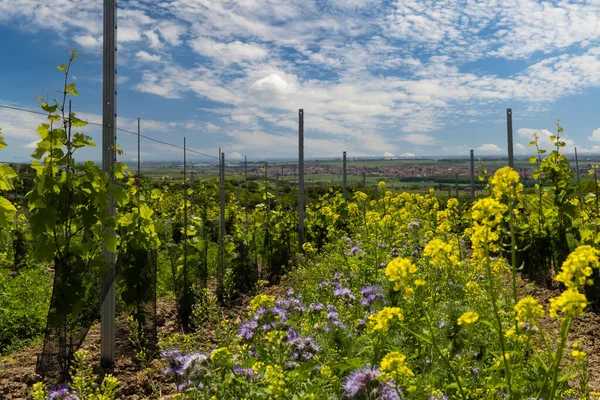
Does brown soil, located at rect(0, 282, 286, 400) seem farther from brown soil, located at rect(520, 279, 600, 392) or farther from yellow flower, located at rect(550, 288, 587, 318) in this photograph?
brown soil, located at rect(520, 279, 600, 392)

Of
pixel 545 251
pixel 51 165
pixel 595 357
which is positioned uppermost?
pixel 51 165

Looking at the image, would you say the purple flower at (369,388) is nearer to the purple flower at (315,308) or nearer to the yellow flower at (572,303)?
the yellow flower at (572,303)

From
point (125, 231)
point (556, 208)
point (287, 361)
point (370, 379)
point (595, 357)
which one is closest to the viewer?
point (370, 379)

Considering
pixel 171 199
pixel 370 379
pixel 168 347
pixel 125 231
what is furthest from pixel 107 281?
pixel 171 199

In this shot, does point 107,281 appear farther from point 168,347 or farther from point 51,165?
point 168,347

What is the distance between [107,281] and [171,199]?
24.5 feet

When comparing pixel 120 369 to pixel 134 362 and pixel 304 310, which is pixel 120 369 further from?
pixel 304 310

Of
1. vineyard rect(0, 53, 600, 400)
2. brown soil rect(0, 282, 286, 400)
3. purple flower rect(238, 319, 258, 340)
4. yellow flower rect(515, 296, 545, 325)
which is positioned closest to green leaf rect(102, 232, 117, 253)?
vineyard rect(0, 53, 600, 400)

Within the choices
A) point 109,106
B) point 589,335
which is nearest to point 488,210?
point 109,106

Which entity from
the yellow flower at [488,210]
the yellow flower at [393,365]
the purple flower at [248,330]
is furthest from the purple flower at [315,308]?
the yellow flower at [488,210]

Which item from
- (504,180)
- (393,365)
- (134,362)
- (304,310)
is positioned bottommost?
(134,362)

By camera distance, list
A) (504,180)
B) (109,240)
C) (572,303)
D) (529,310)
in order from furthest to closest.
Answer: (109,240) → (504,180) → (529,310) → (572,303)

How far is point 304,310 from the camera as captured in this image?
3414 millimetres

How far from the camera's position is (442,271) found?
4156 mm
